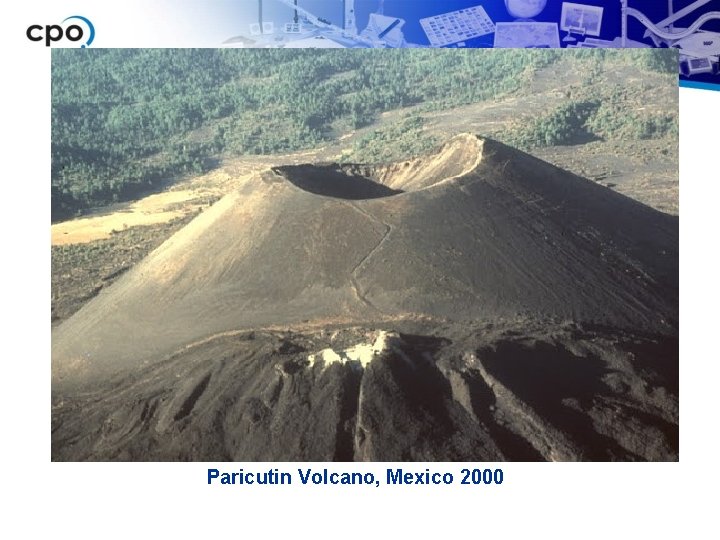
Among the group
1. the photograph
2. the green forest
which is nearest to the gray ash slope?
the photograph

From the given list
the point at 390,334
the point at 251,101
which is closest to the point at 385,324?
the point at 390,334

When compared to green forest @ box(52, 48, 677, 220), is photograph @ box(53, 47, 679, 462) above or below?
below

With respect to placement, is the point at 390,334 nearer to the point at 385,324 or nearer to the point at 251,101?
the point at 385,324

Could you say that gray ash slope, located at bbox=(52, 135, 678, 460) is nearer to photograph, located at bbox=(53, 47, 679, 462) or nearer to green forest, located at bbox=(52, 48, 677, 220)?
photograph, located at bbox=(53, 47, 679, 462)

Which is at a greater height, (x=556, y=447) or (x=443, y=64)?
(x=443, y=64)

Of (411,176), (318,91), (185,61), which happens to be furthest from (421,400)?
(185,61)
